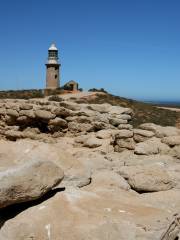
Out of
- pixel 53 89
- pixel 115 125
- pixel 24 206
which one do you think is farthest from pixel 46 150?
pixel 53 89

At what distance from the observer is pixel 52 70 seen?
41.5 meters

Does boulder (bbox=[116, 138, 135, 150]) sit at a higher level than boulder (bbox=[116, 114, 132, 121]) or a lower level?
lower

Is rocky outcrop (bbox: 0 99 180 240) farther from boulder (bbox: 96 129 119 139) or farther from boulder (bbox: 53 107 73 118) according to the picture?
boulder (bbox: 53 107 73 118)

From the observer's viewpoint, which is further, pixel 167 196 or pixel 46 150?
pixel 46 150

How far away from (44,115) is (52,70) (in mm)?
31487

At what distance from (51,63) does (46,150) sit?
36153mm

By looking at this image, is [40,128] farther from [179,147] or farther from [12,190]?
[12,190]

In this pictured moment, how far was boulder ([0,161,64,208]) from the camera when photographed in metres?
3.99

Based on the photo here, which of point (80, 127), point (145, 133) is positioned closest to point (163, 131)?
point (145, 133)

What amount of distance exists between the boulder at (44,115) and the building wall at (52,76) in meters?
31.3

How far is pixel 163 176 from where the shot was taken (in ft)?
18.9

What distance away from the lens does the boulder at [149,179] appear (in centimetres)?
552

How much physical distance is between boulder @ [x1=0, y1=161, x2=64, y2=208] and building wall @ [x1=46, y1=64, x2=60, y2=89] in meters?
37.7

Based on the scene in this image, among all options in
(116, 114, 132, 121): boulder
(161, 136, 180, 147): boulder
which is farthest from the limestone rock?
(116, 114, 132, 121): boulder
